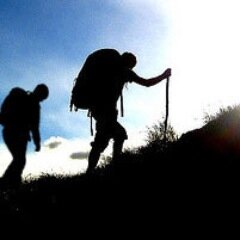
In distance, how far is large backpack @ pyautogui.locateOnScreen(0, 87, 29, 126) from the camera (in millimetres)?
10156

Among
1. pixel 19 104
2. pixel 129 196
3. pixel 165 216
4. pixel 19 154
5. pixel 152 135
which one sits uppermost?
pixel 152 135

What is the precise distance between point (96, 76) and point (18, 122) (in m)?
2.04

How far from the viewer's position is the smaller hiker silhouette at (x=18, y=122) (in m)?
10.2

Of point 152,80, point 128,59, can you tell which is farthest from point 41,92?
point 152,80

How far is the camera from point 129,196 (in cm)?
690

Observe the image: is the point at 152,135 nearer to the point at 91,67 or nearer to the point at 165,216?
the point at 91,67

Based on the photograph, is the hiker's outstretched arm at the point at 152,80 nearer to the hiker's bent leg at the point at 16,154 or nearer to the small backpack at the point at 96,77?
the small backpack at the point at 96,77

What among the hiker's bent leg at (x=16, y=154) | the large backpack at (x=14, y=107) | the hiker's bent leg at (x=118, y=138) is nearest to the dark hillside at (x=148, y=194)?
the hiker's bent leg at (x=118, y=138)

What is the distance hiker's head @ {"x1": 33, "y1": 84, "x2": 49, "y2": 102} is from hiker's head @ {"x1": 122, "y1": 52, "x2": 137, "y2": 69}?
1.98m

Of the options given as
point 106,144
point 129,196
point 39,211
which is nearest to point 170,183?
point 129,196

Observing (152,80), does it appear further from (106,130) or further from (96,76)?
(106,130)

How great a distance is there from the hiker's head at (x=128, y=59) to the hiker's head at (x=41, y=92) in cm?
198

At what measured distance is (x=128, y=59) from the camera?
31.9ft

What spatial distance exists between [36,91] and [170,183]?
14.8 ft
